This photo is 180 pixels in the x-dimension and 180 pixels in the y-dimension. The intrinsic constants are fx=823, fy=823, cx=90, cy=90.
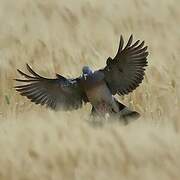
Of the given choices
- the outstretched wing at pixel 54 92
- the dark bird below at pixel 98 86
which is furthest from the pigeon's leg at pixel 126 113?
the outstretched wing at pixel 54 92

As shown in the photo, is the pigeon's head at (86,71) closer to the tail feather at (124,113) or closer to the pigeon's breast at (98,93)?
the pigeon's breast at (98,93)

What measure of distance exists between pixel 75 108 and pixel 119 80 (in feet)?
0.86

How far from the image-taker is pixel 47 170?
2.76m

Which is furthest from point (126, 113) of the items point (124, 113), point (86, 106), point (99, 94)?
point (86, 106)

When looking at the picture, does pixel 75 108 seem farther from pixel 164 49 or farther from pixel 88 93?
pixel 164 49

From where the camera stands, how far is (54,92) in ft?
13.0

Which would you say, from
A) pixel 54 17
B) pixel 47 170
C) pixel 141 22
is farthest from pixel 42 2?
pixel 47 170

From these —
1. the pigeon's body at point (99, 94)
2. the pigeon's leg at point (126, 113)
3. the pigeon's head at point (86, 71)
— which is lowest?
the pigeon's leg at point (126, 113)

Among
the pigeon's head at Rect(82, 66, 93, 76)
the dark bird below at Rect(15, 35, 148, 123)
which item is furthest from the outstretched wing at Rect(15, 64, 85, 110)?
the pigeon's head at Rect(82, 66, 93, 76)

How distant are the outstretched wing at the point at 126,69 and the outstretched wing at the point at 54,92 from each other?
165mm

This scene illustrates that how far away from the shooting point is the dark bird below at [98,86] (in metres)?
3.82

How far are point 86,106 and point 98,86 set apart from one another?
0.24 m

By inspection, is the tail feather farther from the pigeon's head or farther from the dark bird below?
the pigeon's head

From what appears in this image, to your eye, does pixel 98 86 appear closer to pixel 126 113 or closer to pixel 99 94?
pixel 99 94
